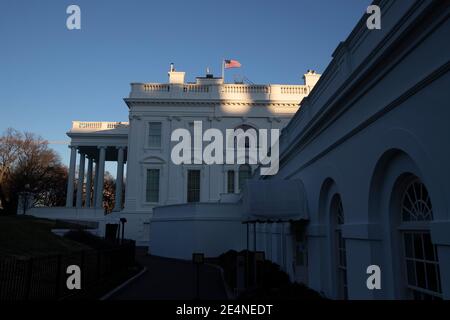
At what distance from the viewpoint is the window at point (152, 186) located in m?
39.6

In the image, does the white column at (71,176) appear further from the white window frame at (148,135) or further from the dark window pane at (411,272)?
the dark window pane at (411,272)

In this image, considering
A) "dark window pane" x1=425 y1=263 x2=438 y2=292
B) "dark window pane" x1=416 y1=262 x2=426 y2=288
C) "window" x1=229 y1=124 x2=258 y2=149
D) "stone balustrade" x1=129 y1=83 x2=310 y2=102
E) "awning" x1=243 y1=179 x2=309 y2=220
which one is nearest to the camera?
"dark window pane" x1=425 y1=263 x2=438 y2=292

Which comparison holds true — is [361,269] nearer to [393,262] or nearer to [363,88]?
[393,262]

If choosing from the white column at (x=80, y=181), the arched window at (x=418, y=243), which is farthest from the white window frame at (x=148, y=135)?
the arched window at (x=418, y=243)

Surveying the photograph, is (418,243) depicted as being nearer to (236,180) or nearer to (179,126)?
(236,180)

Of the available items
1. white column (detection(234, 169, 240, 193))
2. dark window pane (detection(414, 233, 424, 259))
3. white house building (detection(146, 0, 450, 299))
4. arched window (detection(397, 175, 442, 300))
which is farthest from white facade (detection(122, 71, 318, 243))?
dark window pane (detection(414, 233, 424, 259))

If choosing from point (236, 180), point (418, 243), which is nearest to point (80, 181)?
point (236, 180)

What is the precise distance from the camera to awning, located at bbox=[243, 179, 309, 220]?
12.3 m

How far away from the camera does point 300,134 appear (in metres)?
12.4

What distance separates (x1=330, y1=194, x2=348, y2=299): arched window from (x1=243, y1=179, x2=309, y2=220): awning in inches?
75.1

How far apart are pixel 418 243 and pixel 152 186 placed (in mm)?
35355

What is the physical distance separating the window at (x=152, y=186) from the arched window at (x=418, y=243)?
34.4 metres

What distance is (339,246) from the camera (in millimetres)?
9898

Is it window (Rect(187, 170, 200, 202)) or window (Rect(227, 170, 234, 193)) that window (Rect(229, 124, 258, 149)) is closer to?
window (Rect(227, 170, 234, 193))
